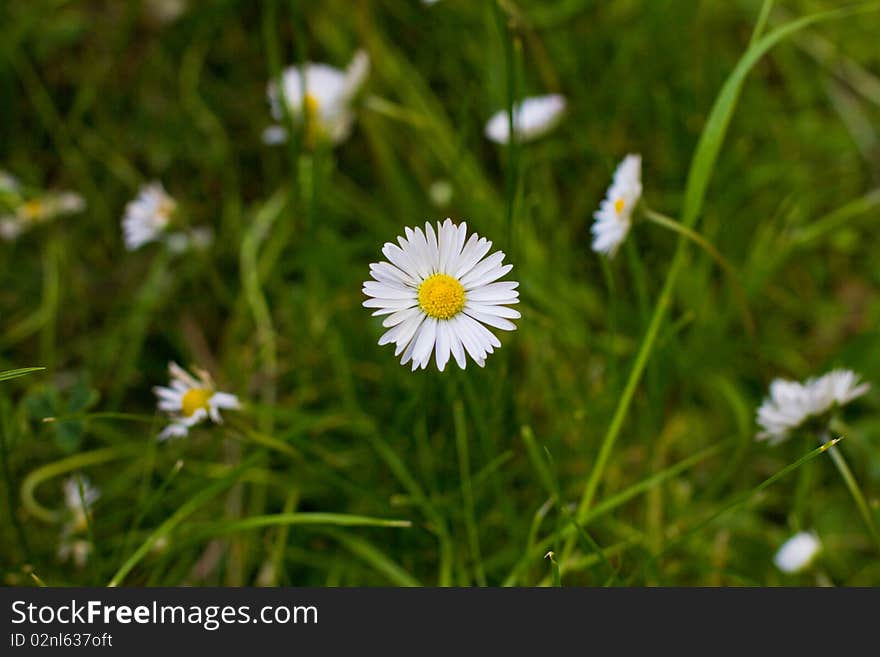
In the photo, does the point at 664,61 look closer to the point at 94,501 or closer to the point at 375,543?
the point at 375,543

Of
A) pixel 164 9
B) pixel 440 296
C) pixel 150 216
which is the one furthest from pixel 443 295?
pixel 164 9

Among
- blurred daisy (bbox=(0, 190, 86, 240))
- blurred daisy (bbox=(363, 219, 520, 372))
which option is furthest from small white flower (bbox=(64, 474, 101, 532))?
blurred daisy (bbox=(363, 219, 520, 372))

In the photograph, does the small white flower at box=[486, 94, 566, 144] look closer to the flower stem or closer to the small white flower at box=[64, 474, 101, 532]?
the flower stem

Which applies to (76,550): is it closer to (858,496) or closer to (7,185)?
(7,185)

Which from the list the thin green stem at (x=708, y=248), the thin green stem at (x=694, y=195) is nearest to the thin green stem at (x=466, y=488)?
the thin green stem at (x=694, y=195)

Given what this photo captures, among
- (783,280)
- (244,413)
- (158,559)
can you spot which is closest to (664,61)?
(783,280)

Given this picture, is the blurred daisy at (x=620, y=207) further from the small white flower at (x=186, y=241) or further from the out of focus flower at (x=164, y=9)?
the out of focus flower at (x=164, y=9)
